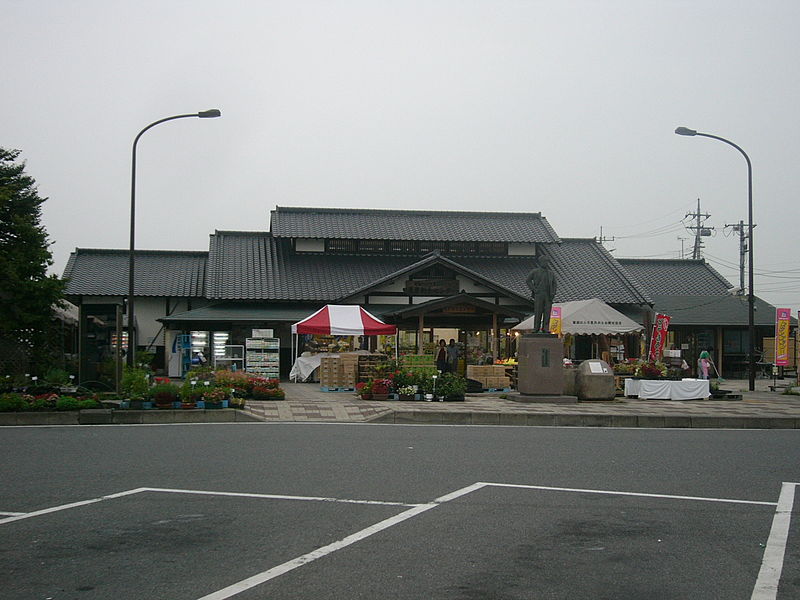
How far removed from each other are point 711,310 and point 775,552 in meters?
33.7

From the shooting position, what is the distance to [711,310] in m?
38.1

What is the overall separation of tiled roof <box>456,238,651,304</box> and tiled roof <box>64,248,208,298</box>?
12.4 m

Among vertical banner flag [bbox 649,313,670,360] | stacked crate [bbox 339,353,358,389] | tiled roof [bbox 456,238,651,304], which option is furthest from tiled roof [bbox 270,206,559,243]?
stacked crate [bbox 339,353,358,389]

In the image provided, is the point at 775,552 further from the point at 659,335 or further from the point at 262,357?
the point at 262,357

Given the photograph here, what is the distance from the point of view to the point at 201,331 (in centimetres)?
3297

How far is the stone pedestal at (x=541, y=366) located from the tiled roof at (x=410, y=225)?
1866 cm

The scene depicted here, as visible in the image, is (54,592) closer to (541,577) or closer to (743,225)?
(541,577)

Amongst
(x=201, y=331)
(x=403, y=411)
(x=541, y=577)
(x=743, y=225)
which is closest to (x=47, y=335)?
(x=201, y=331)

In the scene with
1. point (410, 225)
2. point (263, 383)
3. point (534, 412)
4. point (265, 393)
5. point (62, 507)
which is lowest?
point (62, 507)

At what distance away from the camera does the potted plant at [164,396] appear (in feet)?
56.8

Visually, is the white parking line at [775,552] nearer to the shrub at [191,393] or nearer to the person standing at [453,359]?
the shrub at [191,393]

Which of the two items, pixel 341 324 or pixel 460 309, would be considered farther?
pixel 460 309

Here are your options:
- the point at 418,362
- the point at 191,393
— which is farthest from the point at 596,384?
the point at 191,393

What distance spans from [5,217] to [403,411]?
1714 cm
